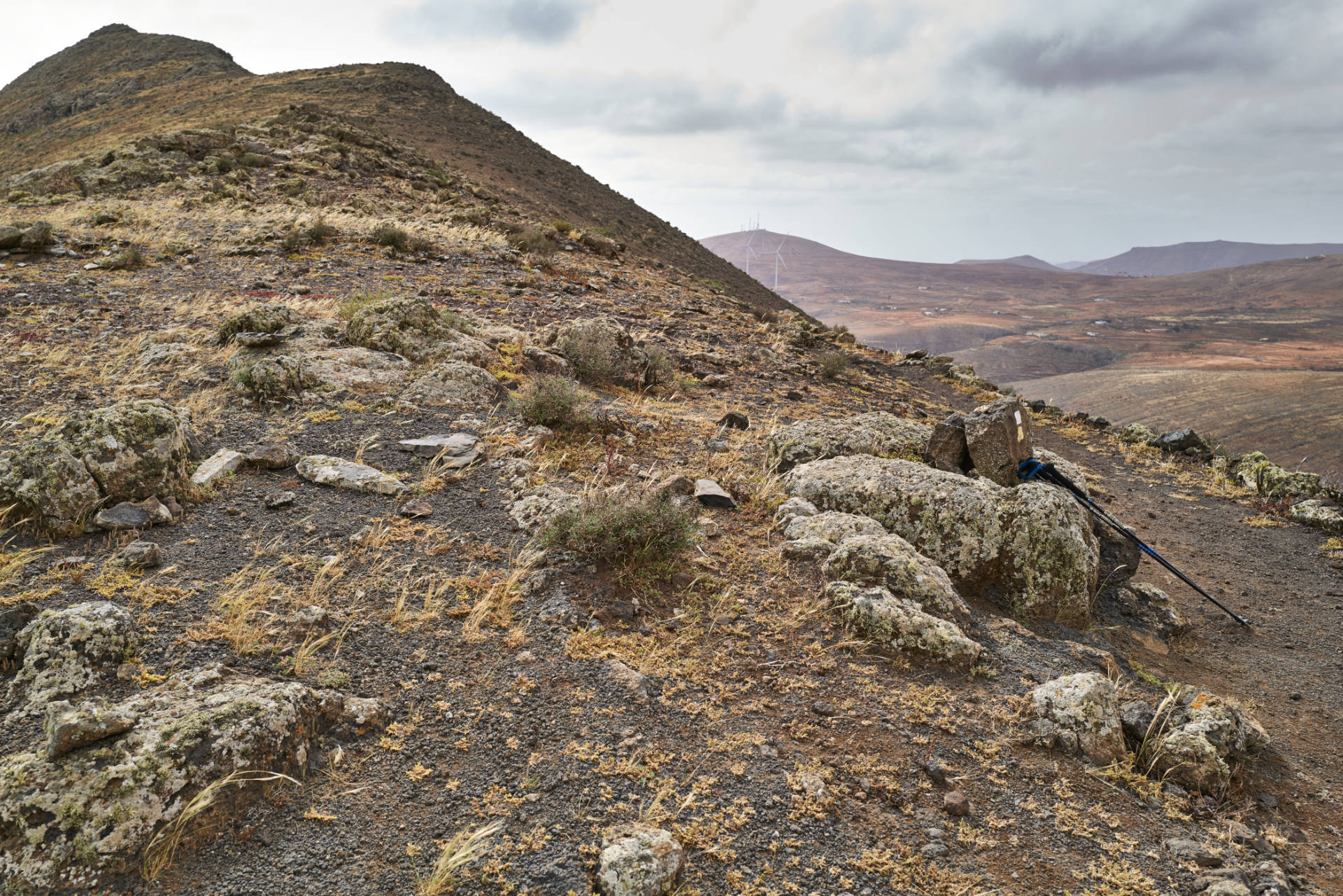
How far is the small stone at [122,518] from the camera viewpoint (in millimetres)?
→ 4605

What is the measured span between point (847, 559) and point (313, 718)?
385 centimetres

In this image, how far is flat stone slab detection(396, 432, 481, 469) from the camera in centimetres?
632

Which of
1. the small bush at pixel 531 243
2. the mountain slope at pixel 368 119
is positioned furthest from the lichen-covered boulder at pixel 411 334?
the mountain slope at pixel 368 119

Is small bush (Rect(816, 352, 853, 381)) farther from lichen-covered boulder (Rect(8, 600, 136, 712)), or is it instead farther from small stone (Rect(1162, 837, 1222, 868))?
lichen-covered boulder (Rect(8, 600, 136, 712))

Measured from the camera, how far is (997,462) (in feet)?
23.1

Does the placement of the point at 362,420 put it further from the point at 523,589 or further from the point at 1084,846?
the point at 1084,846

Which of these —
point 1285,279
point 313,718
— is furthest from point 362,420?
point 1285,279

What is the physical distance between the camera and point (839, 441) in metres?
7.59

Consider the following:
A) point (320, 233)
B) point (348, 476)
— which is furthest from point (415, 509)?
point (320, 233)

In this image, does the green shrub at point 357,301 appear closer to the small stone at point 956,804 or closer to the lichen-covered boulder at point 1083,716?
the small stone at point 956,804

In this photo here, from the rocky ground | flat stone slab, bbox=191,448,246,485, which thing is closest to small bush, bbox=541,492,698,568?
the rocky ground

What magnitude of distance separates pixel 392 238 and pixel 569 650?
1451cm

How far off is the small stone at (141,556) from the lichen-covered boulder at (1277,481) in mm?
15725

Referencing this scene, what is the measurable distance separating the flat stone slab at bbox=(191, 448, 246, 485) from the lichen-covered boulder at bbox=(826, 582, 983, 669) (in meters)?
5.28
